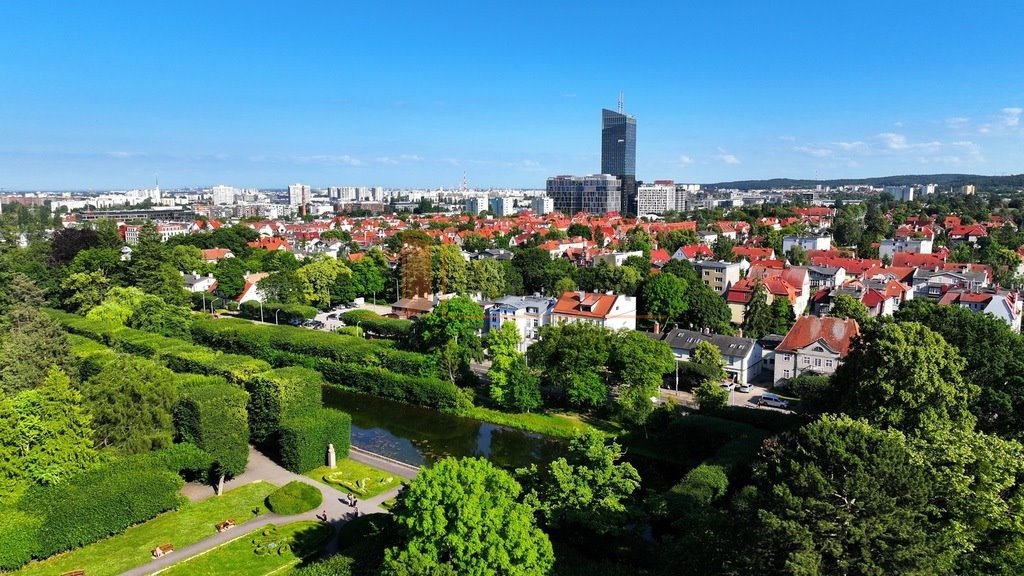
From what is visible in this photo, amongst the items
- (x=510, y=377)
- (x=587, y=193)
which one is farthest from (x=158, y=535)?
(x=587, y=193)

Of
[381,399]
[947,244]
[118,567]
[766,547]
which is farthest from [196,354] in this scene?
[947,244]

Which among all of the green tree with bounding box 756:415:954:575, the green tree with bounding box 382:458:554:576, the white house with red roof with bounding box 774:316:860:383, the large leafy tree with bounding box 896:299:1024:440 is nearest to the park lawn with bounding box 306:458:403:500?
the green tree with bounding box 382:458:554:576

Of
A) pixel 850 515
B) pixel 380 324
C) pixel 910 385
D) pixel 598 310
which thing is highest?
pixel 910 385

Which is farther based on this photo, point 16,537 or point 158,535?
point 158,535

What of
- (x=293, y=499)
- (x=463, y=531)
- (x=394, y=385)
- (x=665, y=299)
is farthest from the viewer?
(x=665, y=299)

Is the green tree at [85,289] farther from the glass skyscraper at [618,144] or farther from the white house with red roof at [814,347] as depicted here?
the glass skyscraper at [618,144]

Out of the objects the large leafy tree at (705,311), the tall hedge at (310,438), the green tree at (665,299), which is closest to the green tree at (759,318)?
the large leafy tree at (705,311)

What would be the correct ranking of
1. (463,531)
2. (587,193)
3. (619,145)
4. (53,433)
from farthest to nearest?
(619,145)
(587,193)
(53,433)
(463,531)

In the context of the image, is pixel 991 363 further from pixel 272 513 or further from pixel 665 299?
pixel 272 513
